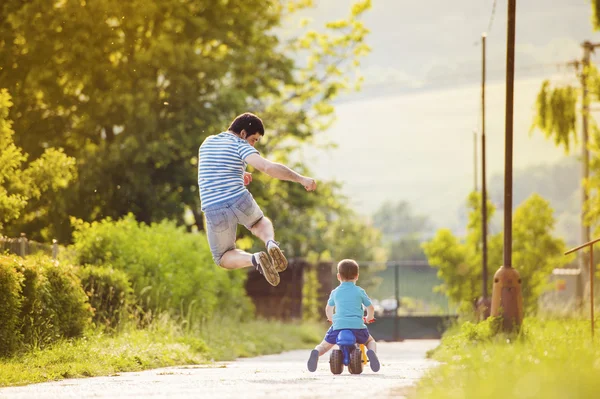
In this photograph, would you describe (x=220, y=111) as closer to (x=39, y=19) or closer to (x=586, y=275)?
(x=39, y=19)

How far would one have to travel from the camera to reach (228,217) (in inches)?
408

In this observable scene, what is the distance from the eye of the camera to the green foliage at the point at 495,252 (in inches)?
1193

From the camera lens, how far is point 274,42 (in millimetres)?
33219

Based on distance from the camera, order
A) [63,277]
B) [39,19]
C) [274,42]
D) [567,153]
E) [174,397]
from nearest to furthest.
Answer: [174,397], [63,277], [567,153], [39,19], [274,42]

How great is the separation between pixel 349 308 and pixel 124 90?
781 inches

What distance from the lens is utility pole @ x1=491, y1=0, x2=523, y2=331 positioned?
12414 millimetres

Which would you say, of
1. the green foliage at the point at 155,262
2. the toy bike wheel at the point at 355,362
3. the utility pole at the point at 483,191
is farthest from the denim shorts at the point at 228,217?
the utility pole at the point at 483,191

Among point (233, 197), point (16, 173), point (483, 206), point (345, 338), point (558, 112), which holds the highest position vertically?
point (558, 112)

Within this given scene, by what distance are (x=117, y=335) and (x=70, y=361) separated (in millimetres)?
3669

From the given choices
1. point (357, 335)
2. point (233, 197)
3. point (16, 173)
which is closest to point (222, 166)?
point (233, 197)

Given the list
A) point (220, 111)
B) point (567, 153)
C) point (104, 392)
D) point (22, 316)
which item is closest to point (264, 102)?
point (220, 111)

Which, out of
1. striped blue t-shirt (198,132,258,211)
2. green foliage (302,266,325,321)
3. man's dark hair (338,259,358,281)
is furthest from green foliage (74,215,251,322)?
green foliage (302,266,325,321)

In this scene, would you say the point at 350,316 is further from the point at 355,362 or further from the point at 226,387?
the point at 226,387

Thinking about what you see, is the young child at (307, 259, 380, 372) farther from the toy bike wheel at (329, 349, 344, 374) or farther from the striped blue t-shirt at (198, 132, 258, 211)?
the striped blue t-shirt at (198, 132, 258, 211)
